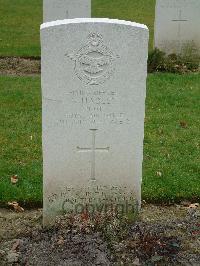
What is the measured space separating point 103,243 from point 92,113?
1125 millimetres

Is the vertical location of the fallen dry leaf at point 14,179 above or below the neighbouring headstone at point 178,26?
below

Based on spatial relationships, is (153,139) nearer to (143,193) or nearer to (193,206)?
(143,193)

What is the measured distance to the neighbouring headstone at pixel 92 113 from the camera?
456cm

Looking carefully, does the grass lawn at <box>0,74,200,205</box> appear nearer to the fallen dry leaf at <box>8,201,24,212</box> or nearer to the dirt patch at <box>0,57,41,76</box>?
the fallen dry leaf at <box>8,201,24,212</box>

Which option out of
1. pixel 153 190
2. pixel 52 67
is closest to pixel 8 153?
pixel 153 190

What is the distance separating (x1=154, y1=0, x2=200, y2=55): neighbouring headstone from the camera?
10844 millimetres

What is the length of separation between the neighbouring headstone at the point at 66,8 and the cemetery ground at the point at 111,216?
2.39 metres

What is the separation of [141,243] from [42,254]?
0.83 meters

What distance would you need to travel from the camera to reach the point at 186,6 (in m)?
10.9

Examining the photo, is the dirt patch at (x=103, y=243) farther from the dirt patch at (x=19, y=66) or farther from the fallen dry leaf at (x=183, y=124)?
the dirt patch at (x=19, y=66)

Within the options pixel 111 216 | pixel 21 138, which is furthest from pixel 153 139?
pixel 111 216

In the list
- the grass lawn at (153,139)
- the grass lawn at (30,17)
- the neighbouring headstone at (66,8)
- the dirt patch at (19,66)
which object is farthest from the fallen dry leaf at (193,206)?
the grass lawn at (30,17)

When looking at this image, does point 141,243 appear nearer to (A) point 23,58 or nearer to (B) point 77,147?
(B) point 77,147

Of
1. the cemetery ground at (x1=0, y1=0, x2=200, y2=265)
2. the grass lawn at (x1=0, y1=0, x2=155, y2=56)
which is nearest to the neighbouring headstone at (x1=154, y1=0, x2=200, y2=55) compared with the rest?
the cemetery ground at (x1=0, y1=0, x2=200, y2=265)
